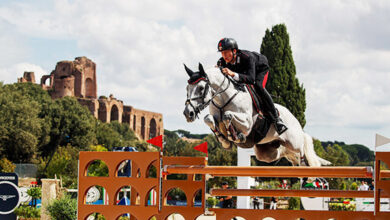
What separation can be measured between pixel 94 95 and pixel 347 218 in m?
82.0

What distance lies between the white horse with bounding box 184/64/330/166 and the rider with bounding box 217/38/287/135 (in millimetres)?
113

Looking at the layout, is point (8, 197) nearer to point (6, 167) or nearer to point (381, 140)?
point (381, 140)

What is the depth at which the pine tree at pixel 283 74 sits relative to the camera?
3005cm

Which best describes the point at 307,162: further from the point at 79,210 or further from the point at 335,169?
the point at 79,210

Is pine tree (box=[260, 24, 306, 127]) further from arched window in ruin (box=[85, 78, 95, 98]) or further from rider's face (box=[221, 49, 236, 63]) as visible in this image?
arched window in ruin (box=[85, 78, 95, 98])

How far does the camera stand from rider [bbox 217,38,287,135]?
5.59 meters

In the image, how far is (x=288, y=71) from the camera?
30766 mm

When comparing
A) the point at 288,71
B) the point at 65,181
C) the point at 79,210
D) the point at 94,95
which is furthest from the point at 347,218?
the point at 94,95

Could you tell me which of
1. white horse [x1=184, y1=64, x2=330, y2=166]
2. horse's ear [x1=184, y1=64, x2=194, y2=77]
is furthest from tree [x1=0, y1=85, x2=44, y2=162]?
horse's ear [x1=184, y1=64, x2=194, y2=77]

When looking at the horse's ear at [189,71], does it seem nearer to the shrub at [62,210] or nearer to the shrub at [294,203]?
the shrub at [62,210]

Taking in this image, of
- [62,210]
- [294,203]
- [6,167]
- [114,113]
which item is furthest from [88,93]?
[62,210]

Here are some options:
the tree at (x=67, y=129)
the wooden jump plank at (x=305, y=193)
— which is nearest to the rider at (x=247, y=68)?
the wooden jump plank at (x=305, y=193)

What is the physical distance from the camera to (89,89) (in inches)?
3319

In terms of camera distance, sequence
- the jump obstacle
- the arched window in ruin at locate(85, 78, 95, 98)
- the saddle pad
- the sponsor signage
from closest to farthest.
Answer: the jump obstacle → the saddle pad → the sponsor signage → the arched window in ruin at locate(85, 78, 95, 98)
